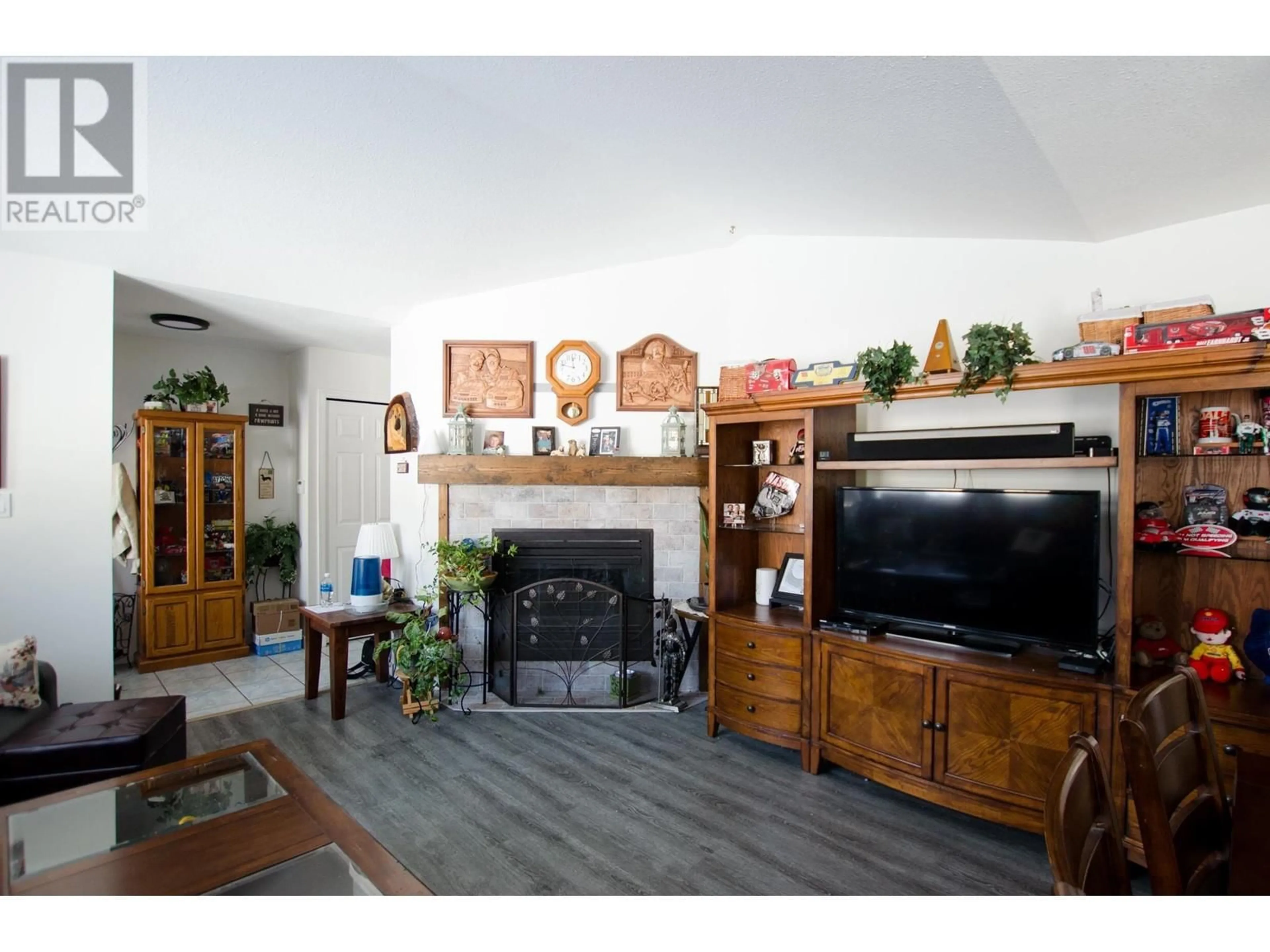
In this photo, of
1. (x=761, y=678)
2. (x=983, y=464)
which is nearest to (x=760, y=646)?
(x=761, y=678)

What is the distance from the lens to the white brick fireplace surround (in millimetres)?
3646

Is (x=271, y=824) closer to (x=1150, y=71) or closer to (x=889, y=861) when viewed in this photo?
Result: (x=889, y=861)

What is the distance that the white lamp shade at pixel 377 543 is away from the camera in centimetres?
374

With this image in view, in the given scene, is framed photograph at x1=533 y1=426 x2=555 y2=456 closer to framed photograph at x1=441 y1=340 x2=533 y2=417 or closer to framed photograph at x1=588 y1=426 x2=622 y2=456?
framed photograph at x1=441 y1=340 x2=533 y2=417

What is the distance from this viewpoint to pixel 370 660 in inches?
162

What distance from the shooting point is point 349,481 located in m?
5.10

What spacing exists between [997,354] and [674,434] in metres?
1.76

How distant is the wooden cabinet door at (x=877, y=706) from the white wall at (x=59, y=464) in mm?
3732

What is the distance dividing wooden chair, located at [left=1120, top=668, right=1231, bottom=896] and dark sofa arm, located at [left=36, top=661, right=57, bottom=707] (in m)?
3.67

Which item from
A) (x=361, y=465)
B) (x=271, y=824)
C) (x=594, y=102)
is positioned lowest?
(x=271, y=824)

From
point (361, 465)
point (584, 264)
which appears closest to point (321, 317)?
point (361, 465)

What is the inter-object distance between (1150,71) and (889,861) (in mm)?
2401

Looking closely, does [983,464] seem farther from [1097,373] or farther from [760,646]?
[760,646]

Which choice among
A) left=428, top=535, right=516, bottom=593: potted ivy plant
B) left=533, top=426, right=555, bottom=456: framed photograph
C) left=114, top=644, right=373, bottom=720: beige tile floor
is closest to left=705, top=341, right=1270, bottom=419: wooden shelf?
left=533, top=426, right=555, bottom=456: framed photograph
